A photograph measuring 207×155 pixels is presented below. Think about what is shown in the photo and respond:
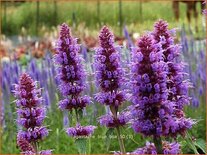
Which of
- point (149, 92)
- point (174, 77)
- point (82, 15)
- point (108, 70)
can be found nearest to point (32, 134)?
point (108, 70)

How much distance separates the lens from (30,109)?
3016mm

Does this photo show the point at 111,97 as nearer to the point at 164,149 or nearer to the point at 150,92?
the point at 164,149

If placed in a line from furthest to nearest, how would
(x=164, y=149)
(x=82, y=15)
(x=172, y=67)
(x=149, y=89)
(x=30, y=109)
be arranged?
(x=82, y=15), (x=30, y=109), (x=172, y=67), (x=164, y=149), (x=149, y=89)

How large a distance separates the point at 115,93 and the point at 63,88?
32 centimetres

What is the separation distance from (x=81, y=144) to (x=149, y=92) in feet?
3.35

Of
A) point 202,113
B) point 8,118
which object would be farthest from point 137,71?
point 8,118

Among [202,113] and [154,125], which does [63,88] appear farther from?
[202,113]

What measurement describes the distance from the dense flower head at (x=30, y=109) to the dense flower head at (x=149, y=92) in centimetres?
68

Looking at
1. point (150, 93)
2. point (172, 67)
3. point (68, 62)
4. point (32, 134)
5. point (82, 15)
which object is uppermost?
point (82, 15)

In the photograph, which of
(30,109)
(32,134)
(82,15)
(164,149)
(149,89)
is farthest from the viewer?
(82,15)

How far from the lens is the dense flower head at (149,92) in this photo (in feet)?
7.72

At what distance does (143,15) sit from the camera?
16.7 metres

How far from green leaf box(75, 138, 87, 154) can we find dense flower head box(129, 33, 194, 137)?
33.3 inches

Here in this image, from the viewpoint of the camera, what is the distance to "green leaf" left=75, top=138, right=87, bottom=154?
128 inches
